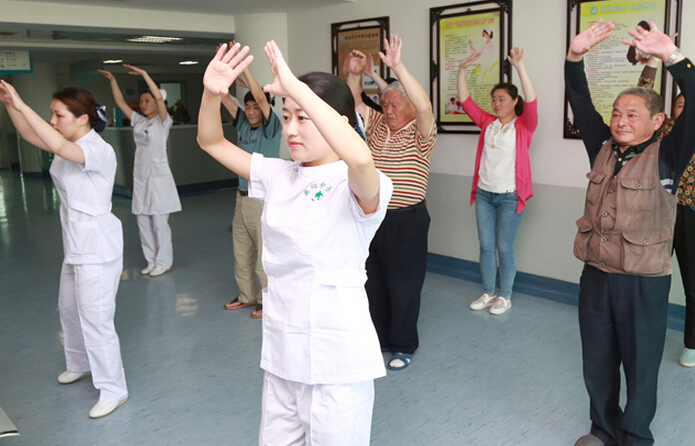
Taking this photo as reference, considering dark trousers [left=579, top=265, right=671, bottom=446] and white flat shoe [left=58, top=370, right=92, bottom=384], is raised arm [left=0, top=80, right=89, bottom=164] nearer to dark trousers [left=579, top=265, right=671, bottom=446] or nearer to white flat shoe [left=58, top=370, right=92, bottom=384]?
white flat shoe [left=58, top=370, right=92, bottom=384]

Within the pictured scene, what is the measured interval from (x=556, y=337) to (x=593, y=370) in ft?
4.57

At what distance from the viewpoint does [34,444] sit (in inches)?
107

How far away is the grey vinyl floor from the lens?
279cm

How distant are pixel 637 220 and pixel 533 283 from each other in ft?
8.22

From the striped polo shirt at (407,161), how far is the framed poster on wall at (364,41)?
91.9 inches

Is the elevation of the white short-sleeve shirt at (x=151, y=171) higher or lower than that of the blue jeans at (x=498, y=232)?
higher

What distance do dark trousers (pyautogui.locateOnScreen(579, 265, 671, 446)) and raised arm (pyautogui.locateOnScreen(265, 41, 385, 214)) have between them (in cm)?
145

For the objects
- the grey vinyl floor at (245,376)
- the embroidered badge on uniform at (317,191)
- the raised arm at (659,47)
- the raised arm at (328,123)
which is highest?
the raised arm at (659,47)

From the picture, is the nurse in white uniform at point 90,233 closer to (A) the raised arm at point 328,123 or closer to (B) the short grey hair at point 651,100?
(A) the raised arm at point 328,123

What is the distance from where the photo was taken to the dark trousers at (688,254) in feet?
11.0

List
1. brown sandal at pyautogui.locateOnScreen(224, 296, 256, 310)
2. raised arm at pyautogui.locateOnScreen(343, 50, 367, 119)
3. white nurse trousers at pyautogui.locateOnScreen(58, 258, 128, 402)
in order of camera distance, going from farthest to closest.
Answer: brown sandal at pyautogui.locateOnScreen(224, 296, 256, 310), raised arm at pyautogui.locateOnScreen(343, 50, 367, 119), white nurse trousers at pyautogui.locateOnScreen(58, 258, 128, 402)

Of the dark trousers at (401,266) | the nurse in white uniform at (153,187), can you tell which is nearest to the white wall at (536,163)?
the dark trousers at (401,266)

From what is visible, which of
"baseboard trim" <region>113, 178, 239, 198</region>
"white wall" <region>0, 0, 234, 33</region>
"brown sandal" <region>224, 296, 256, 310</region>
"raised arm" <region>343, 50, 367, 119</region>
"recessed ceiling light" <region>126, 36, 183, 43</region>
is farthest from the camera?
"baseboard trim" <region>113, 178, 239, 198</region>

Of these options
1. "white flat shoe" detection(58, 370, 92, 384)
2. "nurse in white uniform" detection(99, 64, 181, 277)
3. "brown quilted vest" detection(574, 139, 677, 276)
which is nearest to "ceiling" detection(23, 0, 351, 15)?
"nurse in white uniform" detection(99, 64, 181, 277)
